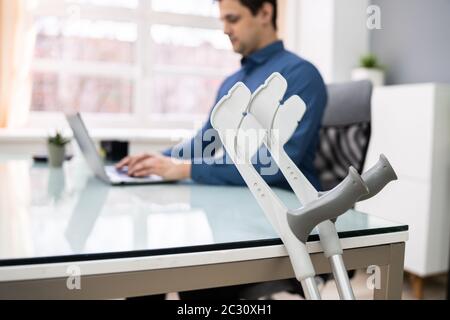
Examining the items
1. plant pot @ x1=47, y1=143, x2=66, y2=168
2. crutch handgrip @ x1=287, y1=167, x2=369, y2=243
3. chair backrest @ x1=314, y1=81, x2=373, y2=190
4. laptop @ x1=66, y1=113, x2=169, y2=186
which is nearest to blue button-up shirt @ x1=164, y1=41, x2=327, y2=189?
laptop @ x1=66, y1=113, x2=169, y2=186

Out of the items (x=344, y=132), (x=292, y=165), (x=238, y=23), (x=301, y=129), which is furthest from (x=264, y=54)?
(x=292, y=165)

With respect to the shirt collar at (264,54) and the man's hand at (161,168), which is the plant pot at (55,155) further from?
the shirt collar at (264,54)

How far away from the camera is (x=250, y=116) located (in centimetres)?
57

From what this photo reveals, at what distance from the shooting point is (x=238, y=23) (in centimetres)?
106

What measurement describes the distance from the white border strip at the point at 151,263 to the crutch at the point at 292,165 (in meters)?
0.03

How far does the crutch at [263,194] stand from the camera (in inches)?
20.1

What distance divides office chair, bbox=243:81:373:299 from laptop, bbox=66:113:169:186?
622 millimetres

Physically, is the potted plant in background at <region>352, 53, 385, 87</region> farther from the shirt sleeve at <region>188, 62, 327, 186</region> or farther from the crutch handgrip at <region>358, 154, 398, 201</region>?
the crutch handgrip at <region>358, 154, 398, 201</region>

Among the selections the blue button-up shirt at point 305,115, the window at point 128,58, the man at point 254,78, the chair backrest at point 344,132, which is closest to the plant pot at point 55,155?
the man at point 254,78

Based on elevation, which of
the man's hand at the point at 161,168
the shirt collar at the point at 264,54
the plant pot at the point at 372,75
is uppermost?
the plant pot at the point at 372,75

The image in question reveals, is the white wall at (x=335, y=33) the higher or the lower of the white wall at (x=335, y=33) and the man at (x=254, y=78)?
the higher

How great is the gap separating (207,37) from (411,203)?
1.68 m
